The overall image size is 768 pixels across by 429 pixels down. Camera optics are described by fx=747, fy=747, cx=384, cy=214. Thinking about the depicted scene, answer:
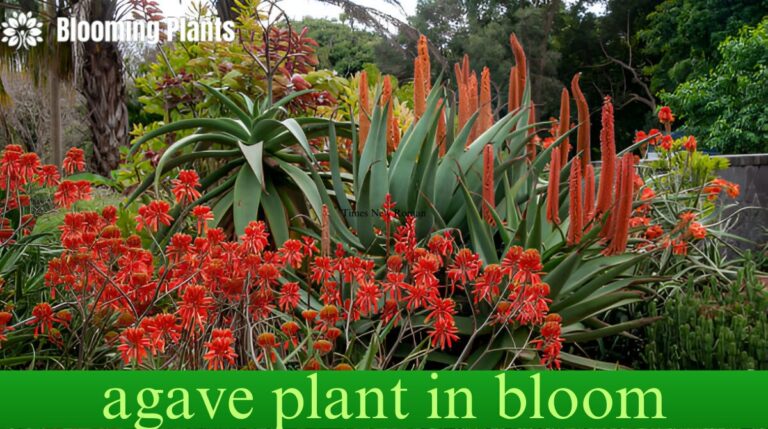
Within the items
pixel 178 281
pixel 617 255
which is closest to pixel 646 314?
pixel 617 255

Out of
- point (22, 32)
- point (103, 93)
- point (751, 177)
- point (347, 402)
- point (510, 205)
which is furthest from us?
point (22, 32)

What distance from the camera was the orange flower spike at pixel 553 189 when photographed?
101 inches

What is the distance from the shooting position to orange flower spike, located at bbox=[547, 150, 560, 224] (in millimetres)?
2574

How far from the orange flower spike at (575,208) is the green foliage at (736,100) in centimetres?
1188

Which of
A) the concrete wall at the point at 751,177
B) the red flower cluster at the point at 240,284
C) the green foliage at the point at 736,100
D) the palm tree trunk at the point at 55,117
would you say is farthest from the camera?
the palm tree trunk at the point at 55,117

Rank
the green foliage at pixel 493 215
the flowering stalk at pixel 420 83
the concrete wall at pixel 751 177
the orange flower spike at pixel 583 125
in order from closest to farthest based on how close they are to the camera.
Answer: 1. the green foliage at pixel 493 215
2. the orange flower spike at pixel 583 125
3. the flowering stalk at pixel 420 83
4. the concrete wall at pixel 751 177

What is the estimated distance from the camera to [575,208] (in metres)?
2.57

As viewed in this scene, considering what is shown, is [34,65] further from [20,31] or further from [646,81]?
[646,81]

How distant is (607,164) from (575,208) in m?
0.23

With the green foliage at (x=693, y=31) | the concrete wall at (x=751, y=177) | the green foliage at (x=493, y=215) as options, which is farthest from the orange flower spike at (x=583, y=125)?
the green foliage at (x=693, y=31)

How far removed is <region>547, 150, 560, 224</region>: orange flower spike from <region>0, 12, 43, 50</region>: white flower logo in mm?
12953

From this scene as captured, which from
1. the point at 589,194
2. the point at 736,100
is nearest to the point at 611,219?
the point at 589,194

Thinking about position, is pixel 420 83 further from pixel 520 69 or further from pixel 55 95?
pixel 55 95

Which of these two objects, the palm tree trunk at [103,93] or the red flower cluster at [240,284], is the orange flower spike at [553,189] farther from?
the palm tree trunk at [103,93]
